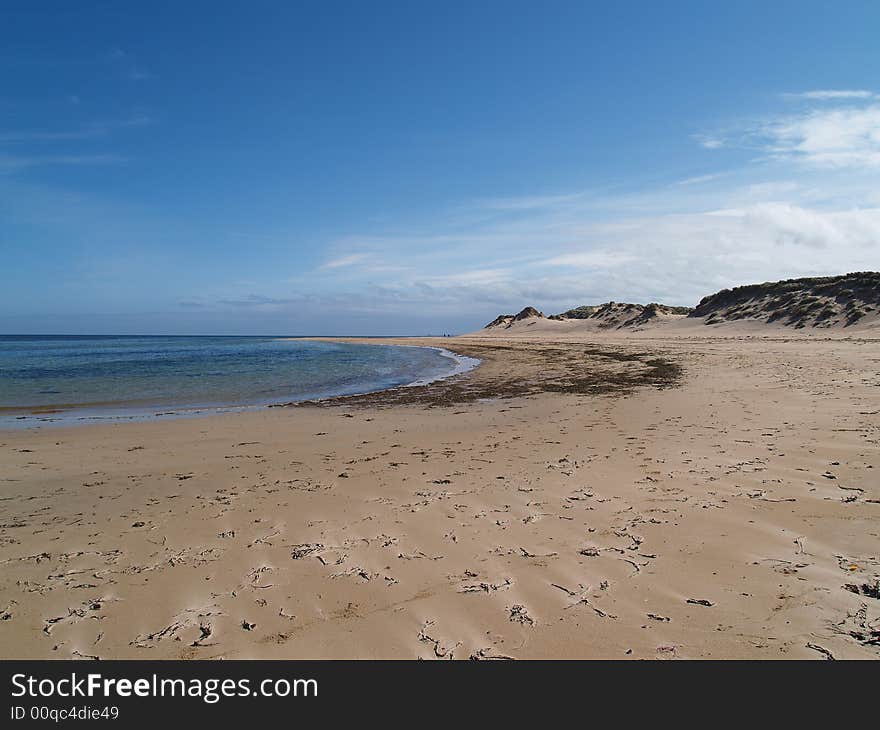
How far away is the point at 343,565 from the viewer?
386cm

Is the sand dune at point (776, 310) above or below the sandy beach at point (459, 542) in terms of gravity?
above

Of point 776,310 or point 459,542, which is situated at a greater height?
point 776,310

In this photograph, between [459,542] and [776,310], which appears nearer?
[459,542]

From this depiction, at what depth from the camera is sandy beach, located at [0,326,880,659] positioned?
290 centimetres

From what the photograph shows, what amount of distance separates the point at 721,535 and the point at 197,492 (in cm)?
604

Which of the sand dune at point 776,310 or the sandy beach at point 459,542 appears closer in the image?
the sandy beach at point 459,542

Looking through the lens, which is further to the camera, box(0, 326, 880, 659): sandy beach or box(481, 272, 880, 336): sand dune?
box(481, 272, 880, 336): sand dune

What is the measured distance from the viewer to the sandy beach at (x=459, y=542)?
9.51 ft

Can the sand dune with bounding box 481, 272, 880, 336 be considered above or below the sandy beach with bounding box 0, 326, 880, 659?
above

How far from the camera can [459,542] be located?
168 inches
